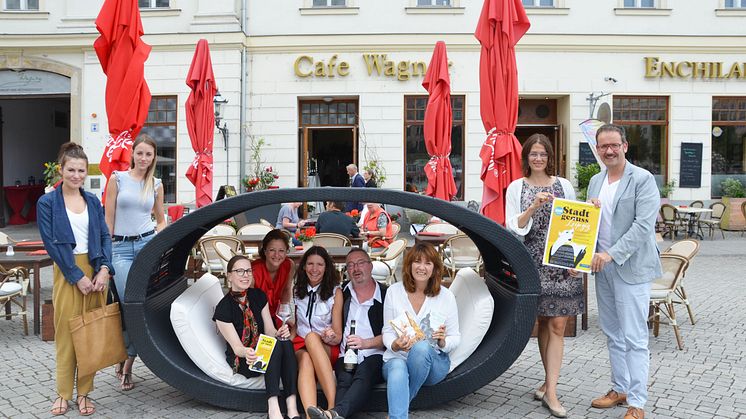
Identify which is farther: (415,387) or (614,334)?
(614,334)

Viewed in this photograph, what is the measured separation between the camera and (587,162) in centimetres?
1516

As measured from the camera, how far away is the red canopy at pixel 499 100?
6422mm

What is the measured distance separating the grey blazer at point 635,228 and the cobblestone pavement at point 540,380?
38.4 inches

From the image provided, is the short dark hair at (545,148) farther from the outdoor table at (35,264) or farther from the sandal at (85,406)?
the outdoor table at (35,264)

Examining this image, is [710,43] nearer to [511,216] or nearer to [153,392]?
[511,216]

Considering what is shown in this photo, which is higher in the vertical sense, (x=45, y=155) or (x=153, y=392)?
(x=45, y=155)

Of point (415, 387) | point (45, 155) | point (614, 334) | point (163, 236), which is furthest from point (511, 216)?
point (45, 155)

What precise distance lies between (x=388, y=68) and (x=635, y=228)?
1180 cm

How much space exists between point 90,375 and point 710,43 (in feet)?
52.4

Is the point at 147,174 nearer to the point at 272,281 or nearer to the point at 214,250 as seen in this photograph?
the point at 272,281

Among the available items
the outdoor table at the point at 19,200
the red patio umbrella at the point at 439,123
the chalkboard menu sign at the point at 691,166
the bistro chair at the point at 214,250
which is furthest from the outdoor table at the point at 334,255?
the outdoor table at the point at 19,200

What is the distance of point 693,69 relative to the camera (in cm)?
1509

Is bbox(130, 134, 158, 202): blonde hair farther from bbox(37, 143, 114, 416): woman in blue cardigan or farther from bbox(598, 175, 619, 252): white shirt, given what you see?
bbox(598, 175, 619, 252): white shirt

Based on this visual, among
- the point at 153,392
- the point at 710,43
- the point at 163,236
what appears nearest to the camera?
the point at 163,236
